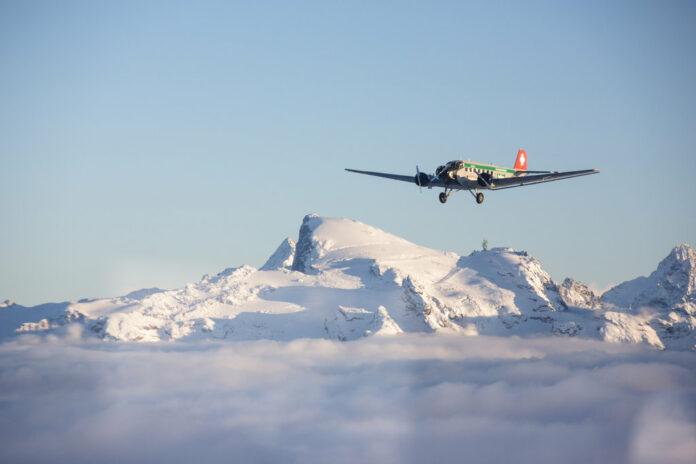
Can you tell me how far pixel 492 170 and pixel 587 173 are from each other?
1415cm

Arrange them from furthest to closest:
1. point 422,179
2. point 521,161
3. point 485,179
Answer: point 521,161
point 422,179
point 485,179

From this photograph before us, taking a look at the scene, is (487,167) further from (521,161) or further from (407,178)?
(521,161)

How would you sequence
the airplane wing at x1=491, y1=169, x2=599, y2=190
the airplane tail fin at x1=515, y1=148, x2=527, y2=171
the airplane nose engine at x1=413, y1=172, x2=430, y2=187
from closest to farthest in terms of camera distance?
the airplane wing at x1=491, y1=169, x2=599, y2=190
the airplane nose engine at x1=413, y1=172, x2=430, y2=187
the airplane tail fin at x1=515, y1=148, x2=527, y2=171

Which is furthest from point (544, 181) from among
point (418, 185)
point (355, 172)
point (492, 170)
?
point (355, 172)

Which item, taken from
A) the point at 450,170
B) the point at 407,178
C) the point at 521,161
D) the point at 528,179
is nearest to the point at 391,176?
the point at 407,178

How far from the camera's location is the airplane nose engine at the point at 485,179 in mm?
86062

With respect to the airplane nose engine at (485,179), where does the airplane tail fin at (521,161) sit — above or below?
above

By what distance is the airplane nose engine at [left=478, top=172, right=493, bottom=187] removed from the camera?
86062 mm

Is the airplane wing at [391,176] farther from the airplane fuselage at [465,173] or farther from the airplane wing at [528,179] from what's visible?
the airplane wing at [528,179]

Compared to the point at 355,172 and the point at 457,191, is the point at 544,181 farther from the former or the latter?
the point at 355,172

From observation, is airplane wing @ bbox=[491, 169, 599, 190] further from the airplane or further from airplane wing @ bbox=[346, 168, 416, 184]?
airplane wing @ bbox=[346, 168, 416, 184]

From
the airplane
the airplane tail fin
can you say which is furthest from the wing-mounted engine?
the airplane tail fin

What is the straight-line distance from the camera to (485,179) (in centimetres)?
8681

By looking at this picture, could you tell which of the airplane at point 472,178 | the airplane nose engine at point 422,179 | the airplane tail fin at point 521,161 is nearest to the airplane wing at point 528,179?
the airplane at point 472,178
